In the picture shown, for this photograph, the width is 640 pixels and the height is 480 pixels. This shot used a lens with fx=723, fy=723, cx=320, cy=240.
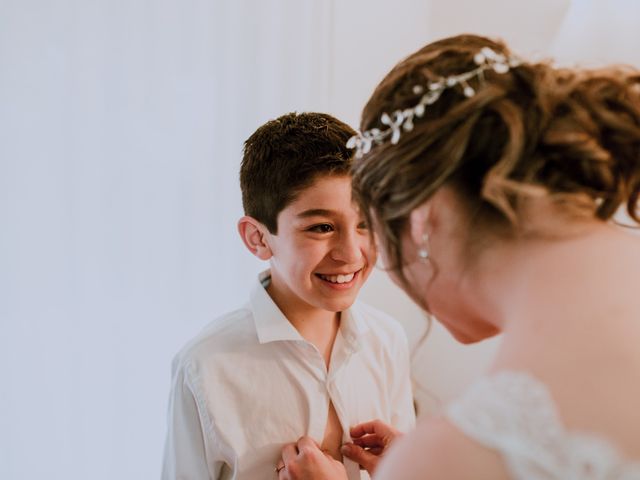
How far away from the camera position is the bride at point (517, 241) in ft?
2.28

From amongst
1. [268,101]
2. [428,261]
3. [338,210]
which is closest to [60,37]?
[268,101]

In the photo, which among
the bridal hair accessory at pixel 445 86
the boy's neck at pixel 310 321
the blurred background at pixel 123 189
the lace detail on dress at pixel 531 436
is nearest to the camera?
the lace detail on dress at pixel 531 436

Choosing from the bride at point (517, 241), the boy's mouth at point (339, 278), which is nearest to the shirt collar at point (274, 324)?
the boy's mouth at point (339, 278)

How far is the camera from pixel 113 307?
5.86 ft

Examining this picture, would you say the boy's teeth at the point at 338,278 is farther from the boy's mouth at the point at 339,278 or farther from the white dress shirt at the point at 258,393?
the white dress shirt at the point at 258,393

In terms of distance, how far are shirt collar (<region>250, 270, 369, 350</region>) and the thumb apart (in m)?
0.21

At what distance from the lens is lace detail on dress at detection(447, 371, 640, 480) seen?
2.23 ft

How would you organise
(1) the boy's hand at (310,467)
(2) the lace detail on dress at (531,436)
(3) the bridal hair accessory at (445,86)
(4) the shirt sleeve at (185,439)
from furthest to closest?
(4) the shirt sleeve at (185,439), (1) the boy's hand at (310,467), (3) the bridal hair accessory at (445,86), (2) the lace detail on dress at (531,436)

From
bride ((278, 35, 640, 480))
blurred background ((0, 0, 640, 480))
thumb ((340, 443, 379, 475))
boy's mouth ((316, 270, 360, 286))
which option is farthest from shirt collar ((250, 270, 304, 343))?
bride ((278, 35, 640, 480))

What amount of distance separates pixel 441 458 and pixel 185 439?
0.70 m

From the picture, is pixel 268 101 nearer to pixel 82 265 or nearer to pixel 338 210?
pixel 82 265

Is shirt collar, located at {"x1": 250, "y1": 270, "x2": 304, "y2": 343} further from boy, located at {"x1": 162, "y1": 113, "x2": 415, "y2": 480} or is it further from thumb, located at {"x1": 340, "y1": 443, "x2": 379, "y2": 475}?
thumb, located at {"x1": 340, "y1": 443, "x2": 379, "y2": 475}

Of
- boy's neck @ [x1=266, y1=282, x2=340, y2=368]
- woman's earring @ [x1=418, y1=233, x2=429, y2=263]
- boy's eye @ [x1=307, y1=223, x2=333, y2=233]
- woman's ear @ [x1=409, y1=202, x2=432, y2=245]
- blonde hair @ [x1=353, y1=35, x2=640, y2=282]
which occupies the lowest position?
boy's neck @ [x1=266, y1=282, x2=340, y2=368]

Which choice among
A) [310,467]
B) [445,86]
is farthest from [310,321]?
[445,86]
